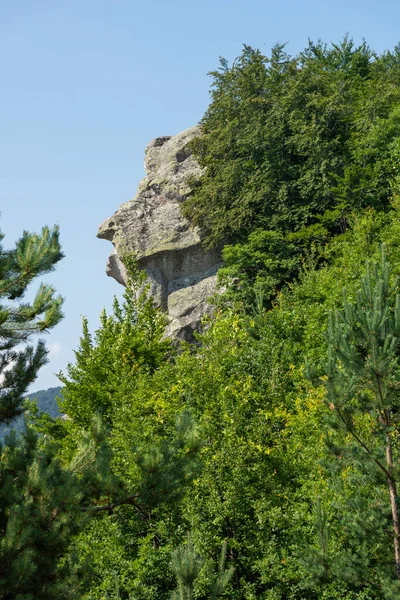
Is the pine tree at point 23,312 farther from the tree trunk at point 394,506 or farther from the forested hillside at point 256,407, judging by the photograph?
the tree trunk at point 394,506

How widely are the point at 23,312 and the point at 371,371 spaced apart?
5600 millimetres

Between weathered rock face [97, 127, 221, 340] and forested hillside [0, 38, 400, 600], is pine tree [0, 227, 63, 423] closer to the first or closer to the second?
forested hillside [0, 38, 400, 600]

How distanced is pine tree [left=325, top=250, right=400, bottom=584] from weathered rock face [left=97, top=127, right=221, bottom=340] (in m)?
20.0

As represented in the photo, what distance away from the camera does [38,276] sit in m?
13.6

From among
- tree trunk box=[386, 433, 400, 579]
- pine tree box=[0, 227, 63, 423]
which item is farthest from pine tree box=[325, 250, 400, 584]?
pine tree box=[0, 227, 63, 423]

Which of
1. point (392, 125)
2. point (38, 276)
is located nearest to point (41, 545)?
point (38, 276)

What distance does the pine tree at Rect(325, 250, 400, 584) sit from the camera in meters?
14.1

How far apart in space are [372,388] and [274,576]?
18.9 feet

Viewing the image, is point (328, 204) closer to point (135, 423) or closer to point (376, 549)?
point (135, 423)

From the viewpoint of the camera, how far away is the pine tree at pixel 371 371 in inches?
555

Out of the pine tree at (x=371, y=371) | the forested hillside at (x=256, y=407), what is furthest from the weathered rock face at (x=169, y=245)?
the pine tree at (x=371, y=371)

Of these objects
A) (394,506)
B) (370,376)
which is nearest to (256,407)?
(394,506)

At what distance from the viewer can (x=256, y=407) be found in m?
22.7

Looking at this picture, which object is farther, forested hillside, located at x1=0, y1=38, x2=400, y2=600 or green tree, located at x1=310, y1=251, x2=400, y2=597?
green tree, located at x1=310, y1=251, x2=400, y2=597
